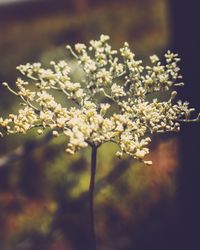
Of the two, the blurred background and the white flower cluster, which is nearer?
the white flower cluster

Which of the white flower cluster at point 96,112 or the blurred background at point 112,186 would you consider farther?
the blurred background at point 112,186

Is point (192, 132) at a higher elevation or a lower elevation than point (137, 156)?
higher

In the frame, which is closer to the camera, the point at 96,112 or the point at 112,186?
the point at 96,112

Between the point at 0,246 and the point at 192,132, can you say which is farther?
the point at 0,246

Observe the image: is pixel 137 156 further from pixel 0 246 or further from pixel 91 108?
pixel 0 246

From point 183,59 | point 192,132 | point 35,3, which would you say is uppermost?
point 35,3

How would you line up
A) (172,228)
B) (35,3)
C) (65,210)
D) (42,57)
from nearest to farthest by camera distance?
(172,228), (65,210), (42,57), (35,3)

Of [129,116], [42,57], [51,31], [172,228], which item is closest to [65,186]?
[172,228]

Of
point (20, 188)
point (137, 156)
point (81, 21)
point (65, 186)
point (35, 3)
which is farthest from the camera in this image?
point (35, 3)
